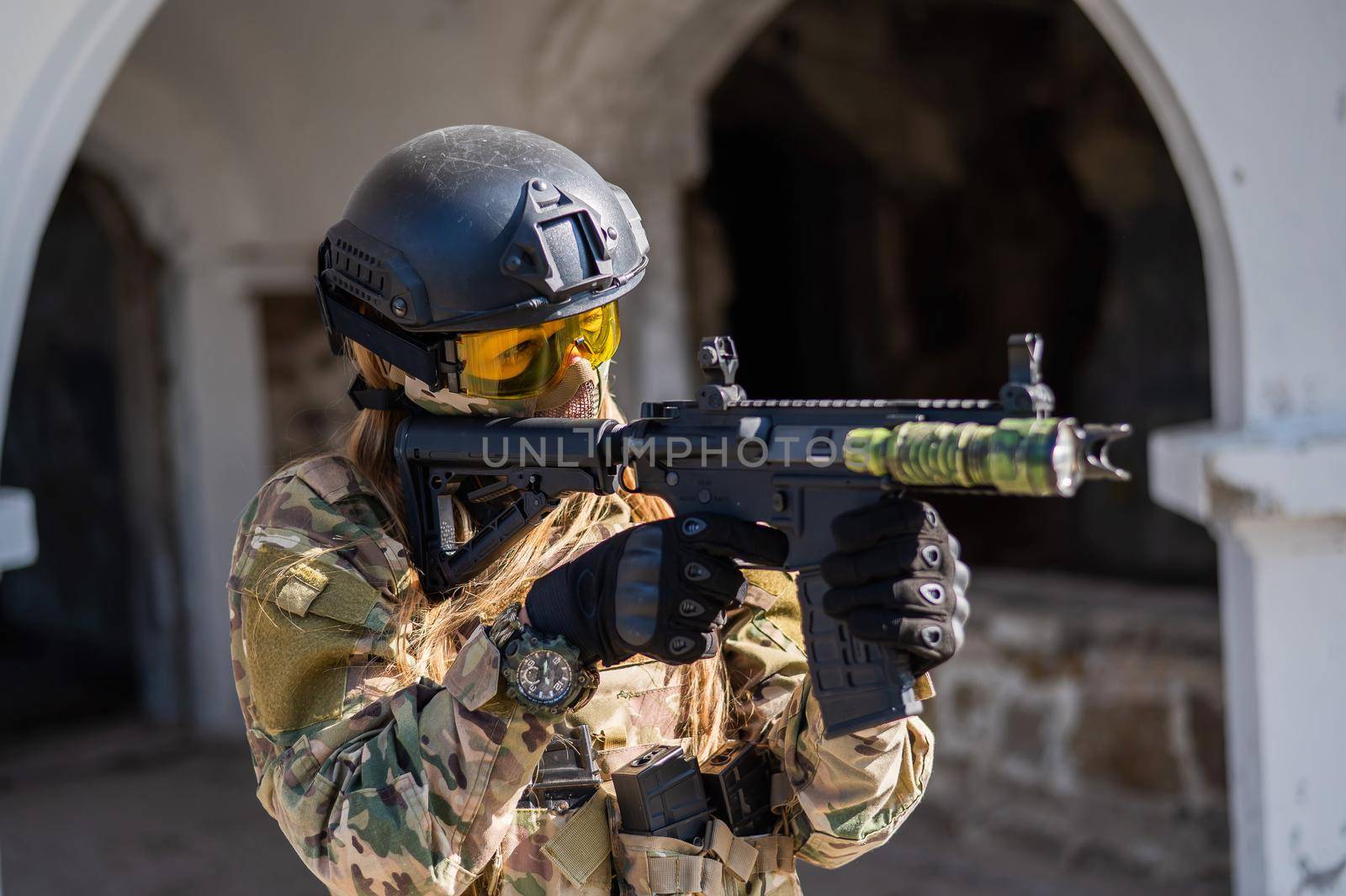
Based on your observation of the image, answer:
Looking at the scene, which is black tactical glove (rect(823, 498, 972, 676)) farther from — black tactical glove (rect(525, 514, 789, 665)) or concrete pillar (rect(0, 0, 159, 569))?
concrete pillar (rect(0, 0, 159, 569))

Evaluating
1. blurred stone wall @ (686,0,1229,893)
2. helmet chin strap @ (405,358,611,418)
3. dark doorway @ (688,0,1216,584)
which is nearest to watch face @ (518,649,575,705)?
helmet chin strap @ (405,358,611,418)

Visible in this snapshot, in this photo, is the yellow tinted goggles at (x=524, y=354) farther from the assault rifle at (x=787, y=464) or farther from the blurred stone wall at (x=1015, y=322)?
the blurred stone wall at (x=1015, y=322)

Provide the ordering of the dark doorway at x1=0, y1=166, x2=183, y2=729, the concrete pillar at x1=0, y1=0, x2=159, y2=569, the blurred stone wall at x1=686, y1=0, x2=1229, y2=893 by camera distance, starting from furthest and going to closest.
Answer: the dark doorway at x1=0, y1=166, x2=183, y2=729, the blurred stone wall at x1=686, y1=0, x2=1229, y2=893, the concrete pillar at x1=0, y1=0, x2=159, y2=569

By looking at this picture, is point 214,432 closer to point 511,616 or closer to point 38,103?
point 38,103

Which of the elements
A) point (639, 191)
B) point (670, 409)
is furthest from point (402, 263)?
point (639, 191)

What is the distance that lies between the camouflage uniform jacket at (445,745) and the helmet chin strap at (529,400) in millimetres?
122

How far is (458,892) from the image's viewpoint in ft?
4.52

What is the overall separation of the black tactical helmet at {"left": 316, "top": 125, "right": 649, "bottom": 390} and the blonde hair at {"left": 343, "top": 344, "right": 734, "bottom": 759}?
0.35 ft

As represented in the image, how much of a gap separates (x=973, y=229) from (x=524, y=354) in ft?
16.3

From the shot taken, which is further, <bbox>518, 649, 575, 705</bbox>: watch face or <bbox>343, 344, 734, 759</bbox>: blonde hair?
<bbox>343, 344, 734, 759</bbox>: blonde hair

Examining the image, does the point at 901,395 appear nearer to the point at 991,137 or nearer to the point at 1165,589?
the point at 991,137

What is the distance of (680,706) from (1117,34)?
1.78 meters

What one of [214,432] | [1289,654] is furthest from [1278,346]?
[214,432]

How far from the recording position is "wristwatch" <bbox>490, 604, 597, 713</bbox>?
1300 mm
